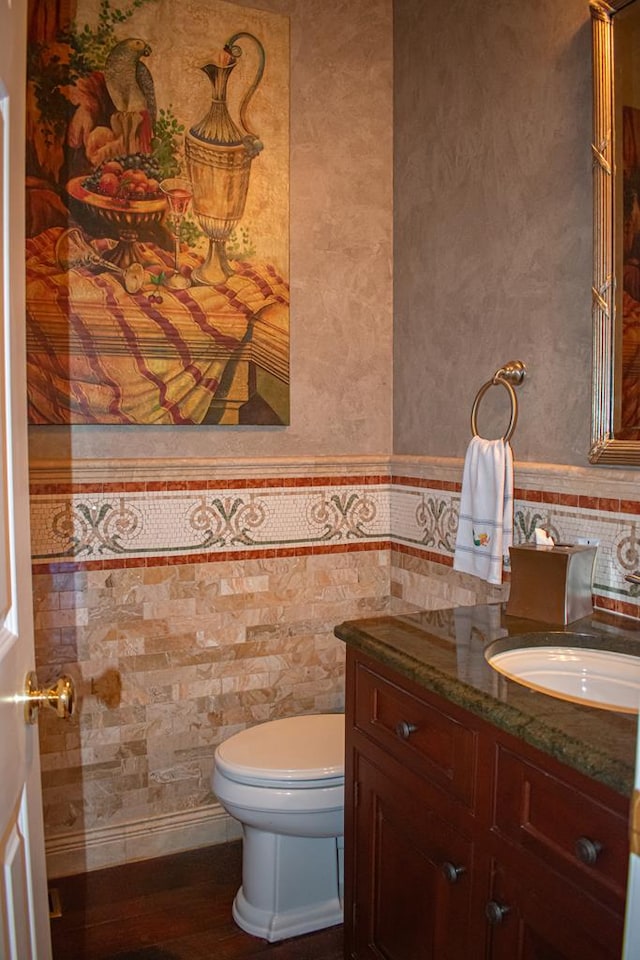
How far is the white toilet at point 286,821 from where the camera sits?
1.92m

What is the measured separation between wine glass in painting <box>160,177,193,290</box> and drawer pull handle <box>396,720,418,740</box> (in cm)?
148

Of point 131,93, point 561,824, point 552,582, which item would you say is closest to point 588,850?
point 561,824

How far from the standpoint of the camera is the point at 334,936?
2033 mm

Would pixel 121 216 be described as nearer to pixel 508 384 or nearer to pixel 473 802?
pixel 508 384

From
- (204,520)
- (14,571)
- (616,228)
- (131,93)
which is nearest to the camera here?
(14,571)

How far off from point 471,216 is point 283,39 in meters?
0.89

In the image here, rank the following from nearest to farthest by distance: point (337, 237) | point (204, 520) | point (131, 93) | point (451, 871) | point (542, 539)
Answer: point (451, 871), point (542, 539), point (131, 93), point (204, 520), point (337, 237)

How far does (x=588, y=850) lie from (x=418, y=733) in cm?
46

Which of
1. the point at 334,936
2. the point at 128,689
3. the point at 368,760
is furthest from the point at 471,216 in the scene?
the point at 334,936

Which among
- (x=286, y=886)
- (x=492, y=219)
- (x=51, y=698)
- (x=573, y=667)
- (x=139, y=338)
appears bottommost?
(x=286, y=886)

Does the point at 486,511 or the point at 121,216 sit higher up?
the point at 121,216

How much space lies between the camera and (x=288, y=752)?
2.04 metres

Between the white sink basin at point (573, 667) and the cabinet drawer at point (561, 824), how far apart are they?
250 millimetres

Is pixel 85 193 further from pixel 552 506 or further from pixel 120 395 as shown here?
pixel 552 506
